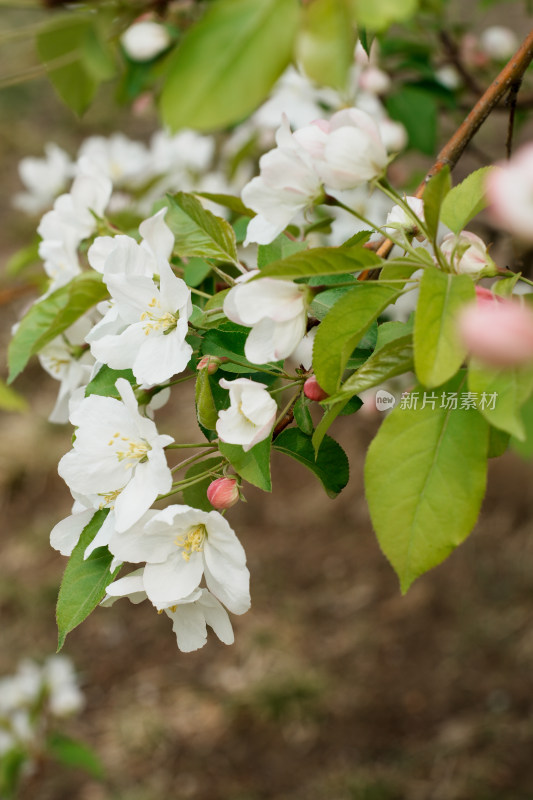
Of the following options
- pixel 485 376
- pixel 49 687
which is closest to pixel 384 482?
pixel 485 376

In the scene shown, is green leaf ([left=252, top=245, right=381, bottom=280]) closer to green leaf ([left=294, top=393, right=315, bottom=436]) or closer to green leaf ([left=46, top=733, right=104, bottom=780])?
green leaf ([left=294, top=393, right=315, bottom=436])

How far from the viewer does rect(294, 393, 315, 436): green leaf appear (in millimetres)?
651

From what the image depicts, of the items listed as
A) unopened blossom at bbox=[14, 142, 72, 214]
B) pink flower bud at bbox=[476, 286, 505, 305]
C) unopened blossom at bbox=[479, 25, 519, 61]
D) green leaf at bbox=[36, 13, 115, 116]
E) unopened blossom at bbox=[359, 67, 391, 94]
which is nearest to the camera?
green leaf at bbox=[36, 13, 115, 116]

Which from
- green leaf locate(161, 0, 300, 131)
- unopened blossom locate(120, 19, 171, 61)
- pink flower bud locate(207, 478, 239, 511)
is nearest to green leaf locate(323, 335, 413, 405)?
pink flower bud locate(207, 478, 239, 511)

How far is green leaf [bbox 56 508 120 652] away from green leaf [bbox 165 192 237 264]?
0.86 ft

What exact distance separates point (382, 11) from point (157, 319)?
0.35 metres

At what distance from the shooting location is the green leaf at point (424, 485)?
558 millimetres

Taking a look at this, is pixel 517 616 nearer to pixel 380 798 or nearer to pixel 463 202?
pixel 380 798

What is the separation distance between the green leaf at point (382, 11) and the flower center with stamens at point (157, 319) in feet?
1.10

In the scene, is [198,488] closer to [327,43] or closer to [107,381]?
[107,381]

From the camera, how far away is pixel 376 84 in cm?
148

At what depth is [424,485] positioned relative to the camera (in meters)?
0.57

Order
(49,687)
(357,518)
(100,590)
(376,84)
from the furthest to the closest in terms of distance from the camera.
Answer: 1. (357,518)
2. (49,687)
3. (376,84)
4. (100,590)

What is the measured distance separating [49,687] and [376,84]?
156cm
